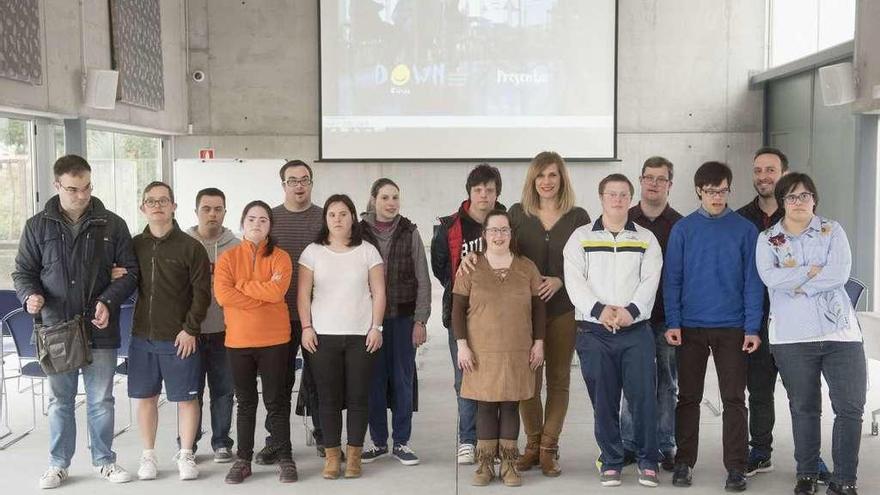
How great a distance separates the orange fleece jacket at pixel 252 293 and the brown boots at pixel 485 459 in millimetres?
1048

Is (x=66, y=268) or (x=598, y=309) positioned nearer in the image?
(x=598, y=309)

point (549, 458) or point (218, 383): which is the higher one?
point (218, 383)

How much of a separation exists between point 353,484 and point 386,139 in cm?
697

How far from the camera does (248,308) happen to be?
398cm

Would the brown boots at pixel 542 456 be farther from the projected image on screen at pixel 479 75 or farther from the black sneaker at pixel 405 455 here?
the projected image on screen at pixel 479 75

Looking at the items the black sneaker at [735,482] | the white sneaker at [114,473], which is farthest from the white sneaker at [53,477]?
the black sneaker at [735,482]

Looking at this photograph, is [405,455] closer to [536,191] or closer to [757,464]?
[536,191]

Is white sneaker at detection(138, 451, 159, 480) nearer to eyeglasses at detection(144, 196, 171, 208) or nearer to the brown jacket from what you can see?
the brown jacket

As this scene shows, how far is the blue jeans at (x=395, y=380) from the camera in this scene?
14.5 feet

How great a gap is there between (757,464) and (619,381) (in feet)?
2.67

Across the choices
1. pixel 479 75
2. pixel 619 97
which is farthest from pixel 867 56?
pixel 479 75

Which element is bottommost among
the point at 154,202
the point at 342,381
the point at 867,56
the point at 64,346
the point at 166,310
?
the point at 342,381

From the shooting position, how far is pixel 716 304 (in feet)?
12.6

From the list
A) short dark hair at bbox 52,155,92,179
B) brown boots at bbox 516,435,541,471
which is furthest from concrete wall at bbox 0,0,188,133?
brown boots at bbox 516,435,541,471
